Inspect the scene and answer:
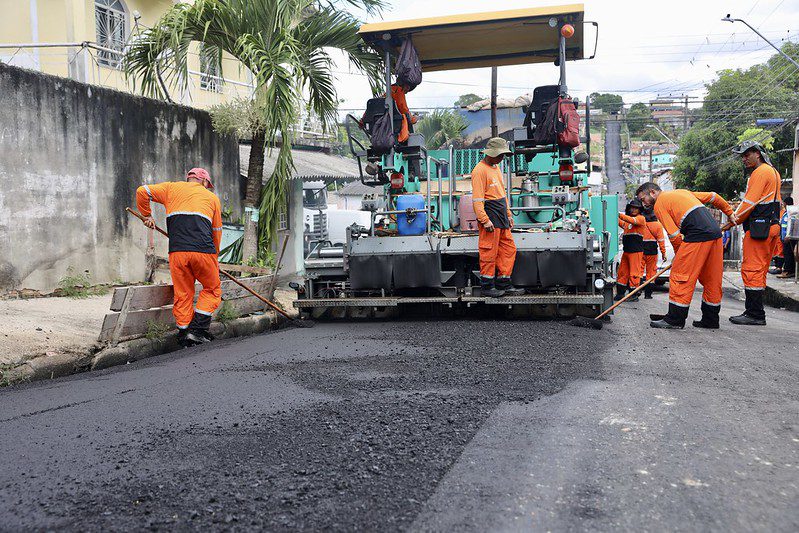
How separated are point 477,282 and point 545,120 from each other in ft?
5.81

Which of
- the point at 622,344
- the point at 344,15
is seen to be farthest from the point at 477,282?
the point at 344,15

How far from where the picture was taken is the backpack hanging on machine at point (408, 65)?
766cm

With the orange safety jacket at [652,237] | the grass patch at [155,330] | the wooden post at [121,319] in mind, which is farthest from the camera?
the orange safety jacket at [652,237]

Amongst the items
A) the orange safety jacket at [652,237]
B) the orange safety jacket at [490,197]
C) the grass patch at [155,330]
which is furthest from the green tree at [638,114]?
the grass patch at [155,330]

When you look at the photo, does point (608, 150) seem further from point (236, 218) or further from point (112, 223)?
point (112, 223)

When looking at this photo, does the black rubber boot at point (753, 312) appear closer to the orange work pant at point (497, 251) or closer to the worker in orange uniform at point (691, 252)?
the worker in orange uniform at point (691, 252)

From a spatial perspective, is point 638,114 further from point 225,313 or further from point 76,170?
point 225,313

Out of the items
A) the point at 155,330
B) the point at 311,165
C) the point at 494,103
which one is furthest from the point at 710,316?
the point at 311,165

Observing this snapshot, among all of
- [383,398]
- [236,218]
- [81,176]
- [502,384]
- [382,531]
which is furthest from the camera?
[236,218]

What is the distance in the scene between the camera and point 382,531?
95.3 inches

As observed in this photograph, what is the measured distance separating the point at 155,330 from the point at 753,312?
218 inches

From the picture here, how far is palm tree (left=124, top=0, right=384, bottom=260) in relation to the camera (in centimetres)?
859

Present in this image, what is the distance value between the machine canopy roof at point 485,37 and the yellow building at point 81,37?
3032 millimetres

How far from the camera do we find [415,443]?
329 centimetres
